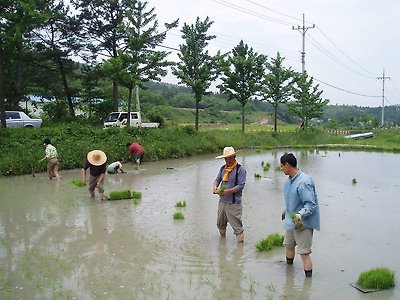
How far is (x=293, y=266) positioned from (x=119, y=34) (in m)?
26.8

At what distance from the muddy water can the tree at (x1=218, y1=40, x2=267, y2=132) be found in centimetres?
2442

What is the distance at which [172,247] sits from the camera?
809 cm

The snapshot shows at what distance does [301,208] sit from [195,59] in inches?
1116

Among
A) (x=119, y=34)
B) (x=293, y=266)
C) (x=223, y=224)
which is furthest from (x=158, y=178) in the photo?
(x=119, y=34)

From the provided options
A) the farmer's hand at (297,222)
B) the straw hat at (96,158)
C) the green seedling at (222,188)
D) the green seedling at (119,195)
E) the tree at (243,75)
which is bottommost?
the green seedling at (119,195)

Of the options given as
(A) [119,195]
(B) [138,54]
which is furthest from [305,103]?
(A) [119,195]

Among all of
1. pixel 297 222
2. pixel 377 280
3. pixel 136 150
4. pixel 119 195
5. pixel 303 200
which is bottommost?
pixel 377 280

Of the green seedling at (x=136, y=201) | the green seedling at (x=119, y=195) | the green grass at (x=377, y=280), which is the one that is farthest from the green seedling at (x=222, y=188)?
the green seedling at (x=119, y=195)

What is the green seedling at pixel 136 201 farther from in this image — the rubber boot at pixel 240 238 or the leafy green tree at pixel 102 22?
the leafy green tree at pixel 102 22

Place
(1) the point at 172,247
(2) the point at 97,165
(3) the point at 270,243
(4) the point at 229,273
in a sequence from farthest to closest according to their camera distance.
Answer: (2) the point at 97,165 < (1) the point at 172,247 < (3) the point at 270,243 < (4) the point at 229,273

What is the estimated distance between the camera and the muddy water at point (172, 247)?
612 centimetres

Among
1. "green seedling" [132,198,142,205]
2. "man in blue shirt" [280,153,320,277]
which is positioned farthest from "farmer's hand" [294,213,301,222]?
"green seedling" [132,198,142,205]

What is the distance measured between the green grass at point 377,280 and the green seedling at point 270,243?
6.26 feet

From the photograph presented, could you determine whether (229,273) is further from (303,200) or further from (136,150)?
(136,150)
